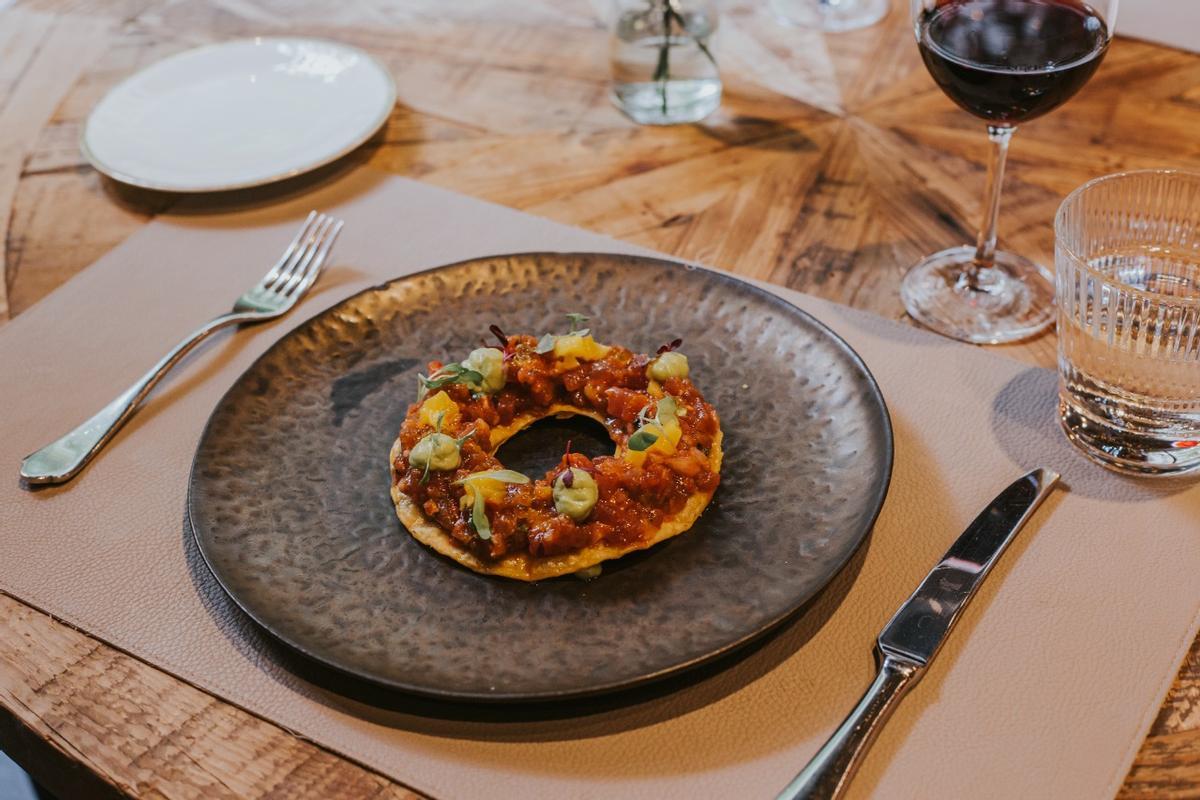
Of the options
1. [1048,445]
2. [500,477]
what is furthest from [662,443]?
[1048,445]

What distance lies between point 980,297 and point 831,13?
1036 millimetres

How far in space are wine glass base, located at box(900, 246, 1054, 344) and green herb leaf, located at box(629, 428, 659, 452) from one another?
0.55 m

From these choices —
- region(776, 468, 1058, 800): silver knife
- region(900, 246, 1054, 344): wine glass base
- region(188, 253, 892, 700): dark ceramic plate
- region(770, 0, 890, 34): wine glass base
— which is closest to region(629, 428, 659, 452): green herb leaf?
region(188, 253, 892, 700): dark ceramic plate

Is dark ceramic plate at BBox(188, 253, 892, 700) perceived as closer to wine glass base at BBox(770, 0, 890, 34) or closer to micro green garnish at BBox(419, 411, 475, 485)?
micro green garnish at BBox(419, 411, 475, 485)

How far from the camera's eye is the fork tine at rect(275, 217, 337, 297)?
5.57 feet

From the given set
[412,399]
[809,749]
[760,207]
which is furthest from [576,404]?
[760,207]

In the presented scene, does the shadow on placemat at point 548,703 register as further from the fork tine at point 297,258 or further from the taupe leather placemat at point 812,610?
the fork tine at point 297,258

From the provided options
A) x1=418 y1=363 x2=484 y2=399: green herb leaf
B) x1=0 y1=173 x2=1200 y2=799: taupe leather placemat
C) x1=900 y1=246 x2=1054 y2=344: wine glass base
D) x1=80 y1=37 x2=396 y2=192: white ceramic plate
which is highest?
x1=80 y1=37 x2=396 y2=192: white ceramic plate

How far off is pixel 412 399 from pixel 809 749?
0.68 m

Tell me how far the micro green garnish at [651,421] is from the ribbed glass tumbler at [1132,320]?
48cm

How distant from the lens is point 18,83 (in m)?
2.29

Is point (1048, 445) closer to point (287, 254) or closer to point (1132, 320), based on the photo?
point (1132, 320)

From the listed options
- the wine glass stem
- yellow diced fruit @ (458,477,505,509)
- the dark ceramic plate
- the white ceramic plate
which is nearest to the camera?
the dark ceramic plate

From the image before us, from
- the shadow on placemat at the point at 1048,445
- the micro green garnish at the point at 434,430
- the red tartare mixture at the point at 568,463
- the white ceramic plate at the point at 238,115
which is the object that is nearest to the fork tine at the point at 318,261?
the white ceramic plate at the point at 238,115
